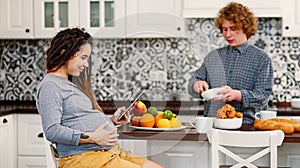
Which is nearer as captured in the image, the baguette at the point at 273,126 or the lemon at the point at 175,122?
the lemon at the point at 175,122

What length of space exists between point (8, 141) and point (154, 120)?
2.01 meters

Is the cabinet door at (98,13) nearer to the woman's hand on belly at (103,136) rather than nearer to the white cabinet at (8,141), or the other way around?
the white cabinet at (8,141)

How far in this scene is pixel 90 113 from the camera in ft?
6.82

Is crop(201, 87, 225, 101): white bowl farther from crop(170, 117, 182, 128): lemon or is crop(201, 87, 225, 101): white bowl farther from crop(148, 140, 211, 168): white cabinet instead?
crop(148, 140, 211, 168): white cabinet

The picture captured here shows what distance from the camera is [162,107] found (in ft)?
7.08

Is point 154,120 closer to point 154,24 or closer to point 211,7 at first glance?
point 154,24

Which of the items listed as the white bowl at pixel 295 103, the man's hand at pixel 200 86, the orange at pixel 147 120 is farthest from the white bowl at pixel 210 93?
the white bowl at pixel 295 103

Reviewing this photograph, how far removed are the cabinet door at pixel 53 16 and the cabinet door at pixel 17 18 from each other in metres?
0.05

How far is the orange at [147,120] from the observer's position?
7.63ft

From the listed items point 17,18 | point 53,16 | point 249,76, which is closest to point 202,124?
point 249,76

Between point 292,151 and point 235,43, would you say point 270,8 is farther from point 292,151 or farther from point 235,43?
point 292,151

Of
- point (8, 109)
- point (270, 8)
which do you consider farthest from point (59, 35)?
point (270, 8)

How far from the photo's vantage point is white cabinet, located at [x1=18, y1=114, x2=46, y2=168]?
4102 mm

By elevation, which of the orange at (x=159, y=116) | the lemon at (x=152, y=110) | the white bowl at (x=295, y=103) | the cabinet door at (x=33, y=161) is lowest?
the cabinet door at (x=33, y=161)
